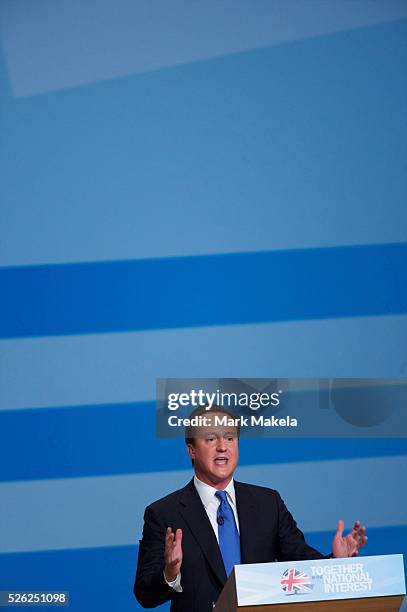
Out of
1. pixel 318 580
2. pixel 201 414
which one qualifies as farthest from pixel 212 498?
pixel 318 580

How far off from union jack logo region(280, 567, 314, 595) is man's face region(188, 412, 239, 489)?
57.2 inches

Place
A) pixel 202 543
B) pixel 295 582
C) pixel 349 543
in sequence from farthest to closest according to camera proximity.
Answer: pixel 202 543, pixel 349 543, pixel 295 582

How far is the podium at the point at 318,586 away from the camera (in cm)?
230

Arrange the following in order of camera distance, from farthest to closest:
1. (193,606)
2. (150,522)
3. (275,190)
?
1. (275,190)
2. (150,522)
3. (193,606)

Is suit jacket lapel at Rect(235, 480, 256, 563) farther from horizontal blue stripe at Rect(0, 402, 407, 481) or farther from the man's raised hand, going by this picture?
the man's raised hand

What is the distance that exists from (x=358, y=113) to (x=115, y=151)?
120 cm

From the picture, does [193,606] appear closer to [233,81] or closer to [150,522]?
[150,522]

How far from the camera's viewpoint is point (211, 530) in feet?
12.0

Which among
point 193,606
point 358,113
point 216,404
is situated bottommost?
point 193,606

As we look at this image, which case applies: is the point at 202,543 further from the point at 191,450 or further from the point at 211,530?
the point at 191,450

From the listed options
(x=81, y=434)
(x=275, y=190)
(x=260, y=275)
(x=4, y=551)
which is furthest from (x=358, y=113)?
(x=4, y=551)

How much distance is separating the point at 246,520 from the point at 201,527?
203mm

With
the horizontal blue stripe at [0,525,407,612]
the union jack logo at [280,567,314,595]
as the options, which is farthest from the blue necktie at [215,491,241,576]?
the union jack logo at [280,567,314,595]

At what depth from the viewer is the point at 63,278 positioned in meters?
4.04
